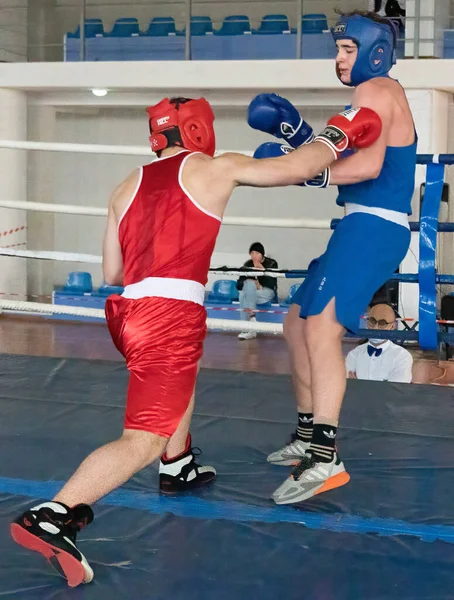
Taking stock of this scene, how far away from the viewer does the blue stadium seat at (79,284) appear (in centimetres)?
1151

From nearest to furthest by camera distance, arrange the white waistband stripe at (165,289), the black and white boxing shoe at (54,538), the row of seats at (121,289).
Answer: the black and white boxing shoe at (54,538), the white waistband stripe at (165,289), the row of seats at (121,289)

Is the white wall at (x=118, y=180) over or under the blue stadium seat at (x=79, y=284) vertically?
over

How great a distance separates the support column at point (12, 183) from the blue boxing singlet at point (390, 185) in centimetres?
810

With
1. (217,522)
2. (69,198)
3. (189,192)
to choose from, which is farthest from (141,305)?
(69,198)

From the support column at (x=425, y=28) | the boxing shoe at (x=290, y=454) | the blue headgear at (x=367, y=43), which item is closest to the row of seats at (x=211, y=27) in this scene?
the support column at (x=425, y=28)

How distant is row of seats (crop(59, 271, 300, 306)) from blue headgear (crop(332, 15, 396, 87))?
7829 mm

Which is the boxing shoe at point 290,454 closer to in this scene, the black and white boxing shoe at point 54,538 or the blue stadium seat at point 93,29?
the black and white boxing shoe at point 54,538

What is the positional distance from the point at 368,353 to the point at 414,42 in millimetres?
5170

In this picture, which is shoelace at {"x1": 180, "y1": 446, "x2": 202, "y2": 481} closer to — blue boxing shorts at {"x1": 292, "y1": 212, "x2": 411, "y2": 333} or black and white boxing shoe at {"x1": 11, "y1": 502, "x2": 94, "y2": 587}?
blue boxing shorts at {"x1": 292, "y1": 212, "x2": 411, "y2": 333}

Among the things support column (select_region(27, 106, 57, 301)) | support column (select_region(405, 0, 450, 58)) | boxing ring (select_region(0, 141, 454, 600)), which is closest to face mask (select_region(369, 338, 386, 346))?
boxing ring (select_region(0, 141, 454, 600))

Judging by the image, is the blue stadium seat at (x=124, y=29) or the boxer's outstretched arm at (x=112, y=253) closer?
the boxer's outstretched arm at (x=112, y=253)

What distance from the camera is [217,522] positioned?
8.26ft

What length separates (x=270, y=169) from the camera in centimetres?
239

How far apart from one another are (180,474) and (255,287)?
7.25 metres
